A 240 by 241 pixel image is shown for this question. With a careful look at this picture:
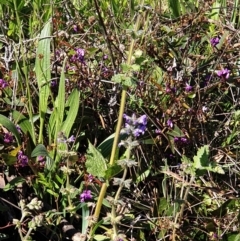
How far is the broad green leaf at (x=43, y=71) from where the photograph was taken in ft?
4.87

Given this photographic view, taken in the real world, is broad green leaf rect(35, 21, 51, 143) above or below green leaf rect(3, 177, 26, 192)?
above

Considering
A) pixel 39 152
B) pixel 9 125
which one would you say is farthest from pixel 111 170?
pixel 9 125

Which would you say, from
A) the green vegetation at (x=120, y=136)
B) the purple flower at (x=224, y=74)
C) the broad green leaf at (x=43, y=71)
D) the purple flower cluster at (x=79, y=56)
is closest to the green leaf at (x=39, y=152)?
the green vegetation at (x=120, y=136)

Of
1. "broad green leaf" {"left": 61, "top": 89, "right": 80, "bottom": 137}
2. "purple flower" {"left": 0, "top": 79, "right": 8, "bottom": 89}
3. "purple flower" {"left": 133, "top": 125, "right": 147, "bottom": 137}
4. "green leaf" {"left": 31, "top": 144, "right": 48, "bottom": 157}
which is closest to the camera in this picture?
"purple flower" {"left": 133, "top": 125, "right": 147, "bottom": 137}

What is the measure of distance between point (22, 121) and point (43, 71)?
181 mm

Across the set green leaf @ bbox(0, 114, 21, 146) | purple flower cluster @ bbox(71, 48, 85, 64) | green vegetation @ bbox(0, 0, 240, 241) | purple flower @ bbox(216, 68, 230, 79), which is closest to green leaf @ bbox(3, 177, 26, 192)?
green vegetation @ bbox(0, 0, 240, 241)

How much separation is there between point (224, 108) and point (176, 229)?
59 centimetres

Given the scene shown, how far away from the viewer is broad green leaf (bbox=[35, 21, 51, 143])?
148cm

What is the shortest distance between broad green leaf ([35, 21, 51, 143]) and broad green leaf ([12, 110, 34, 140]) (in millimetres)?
34

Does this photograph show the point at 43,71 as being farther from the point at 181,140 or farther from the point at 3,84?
the point at 181,140

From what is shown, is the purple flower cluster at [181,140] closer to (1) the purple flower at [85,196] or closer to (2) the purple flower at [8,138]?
(1) the purple flower at [85,196]

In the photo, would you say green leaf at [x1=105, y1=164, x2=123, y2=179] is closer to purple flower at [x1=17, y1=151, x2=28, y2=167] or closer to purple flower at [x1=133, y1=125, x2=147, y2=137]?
purple flower at [x1=133, y1=125, x2=147, y2=137]

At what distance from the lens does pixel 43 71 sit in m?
1.55

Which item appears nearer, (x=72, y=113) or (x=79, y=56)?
(x=72, y=113)
